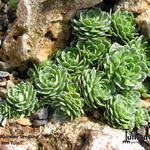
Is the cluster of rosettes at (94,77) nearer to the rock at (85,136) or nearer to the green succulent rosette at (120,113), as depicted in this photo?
the green succulent rosette at (120,113)

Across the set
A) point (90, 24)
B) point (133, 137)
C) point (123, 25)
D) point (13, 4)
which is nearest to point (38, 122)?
point (133, 137)

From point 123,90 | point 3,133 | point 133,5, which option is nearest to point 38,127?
point 3,133

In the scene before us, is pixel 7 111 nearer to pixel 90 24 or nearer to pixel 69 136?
pixel 69 136

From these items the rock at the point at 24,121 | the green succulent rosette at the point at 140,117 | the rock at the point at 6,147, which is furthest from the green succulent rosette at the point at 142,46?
the rock at the point at 6,147

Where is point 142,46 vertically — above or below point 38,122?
above

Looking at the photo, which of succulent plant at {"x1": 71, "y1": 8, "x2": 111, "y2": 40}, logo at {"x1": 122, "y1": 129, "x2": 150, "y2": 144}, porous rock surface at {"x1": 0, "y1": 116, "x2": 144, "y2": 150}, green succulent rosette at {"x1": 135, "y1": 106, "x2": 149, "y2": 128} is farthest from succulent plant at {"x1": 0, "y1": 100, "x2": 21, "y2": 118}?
green succulent rosette at {"x1": 135, "y1": 106, "x2": 149, "y2": 128}

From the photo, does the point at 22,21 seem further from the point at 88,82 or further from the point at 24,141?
the point at 24,141
